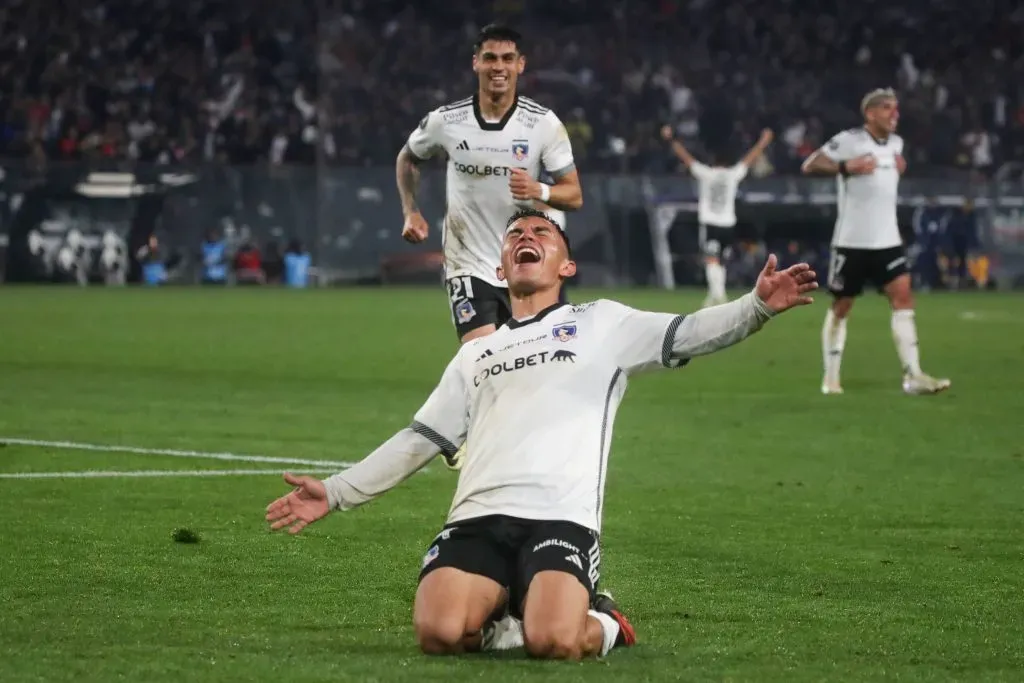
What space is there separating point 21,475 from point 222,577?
3130mm

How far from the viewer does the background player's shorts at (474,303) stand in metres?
10.3

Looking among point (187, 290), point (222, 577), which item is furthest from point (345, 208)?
point (222, 577)

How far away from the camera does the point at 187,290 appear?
32750mm

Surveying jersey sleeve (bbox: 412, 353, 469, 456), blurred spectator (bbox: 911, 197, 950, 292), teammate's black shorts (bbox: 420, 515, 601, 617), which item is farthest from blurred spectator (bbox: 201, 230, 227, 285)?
teammate's black shorts (bbox: 420, 515, 601, 617)

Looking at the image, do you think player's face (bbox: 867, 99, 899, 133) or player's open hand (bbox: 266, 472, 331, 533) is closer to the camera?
player's open hand (bbox: 266, 472, 331, 533)

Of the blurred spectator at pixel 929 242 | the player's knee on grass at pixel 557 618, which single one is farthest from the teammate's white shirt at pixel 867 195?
the blurred spectator at pixel 929 242

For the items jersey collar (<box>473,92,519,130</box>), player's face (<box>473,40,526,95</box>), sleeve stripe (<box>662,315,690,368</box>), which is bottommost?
sleeve stripe (<box>662,315,690,368</box>)

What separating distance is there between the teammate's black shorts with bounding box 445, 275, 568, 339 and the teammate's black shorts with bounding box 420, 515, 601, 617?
4412 millimetres

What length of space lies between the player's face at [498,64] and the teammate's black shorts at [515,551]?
4.53m

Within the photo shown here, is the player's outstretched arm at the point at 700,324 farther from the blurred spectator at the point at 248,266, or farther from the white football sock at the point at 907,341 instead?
the blurred spectator at the point at 248,266

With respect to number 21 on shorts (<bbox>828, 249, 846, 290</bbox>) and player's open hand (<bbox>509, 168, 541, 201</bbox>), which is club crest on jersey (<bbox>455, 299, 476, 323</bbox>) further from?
number 21 on shorts (<bbox>828, 249, 846, 290</bbox>)

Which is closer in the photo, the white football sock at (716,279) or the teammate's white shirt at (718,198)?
the white football sock at (716,279)

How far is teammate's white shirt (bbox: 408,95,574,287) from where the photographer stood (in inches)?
404

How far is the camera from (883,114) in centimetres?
1530
